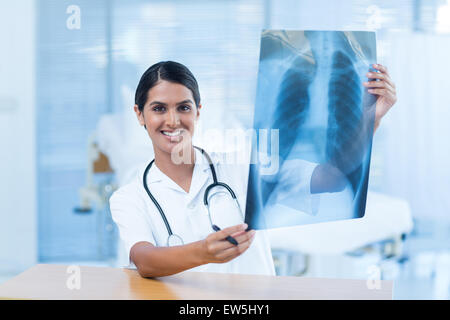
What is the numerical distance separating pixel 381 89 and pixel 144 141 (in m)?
1.10

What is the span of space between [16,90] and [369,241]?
5.97ft

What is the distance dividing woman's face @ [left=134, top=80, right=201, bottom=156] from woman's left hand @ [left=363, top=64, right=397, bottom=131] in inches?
12.6

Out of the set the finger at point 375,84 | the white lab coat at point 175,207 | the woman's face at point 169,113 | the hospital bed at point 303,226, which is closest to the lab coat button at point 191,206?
the white lab coat at point 175,207

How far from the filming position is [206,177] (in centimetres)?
97

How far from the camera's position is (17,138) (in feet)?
8.59

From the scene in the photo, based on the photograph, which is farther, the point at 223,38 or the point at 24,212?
the point at 24,212

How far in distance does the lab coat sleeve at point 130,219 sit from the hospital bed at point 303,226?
0.73 meters

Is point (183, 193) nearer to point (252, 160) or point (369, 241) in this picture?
point (252, 160)

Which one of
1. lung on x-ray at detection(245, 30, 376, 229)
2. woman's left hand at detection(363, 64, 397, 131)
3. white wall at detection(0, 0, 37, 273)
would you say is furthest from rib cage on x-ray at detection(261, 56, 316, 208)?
white wall at detection(0, 0, 37, 273)

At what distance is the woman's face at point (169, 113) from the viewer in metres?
0.95
